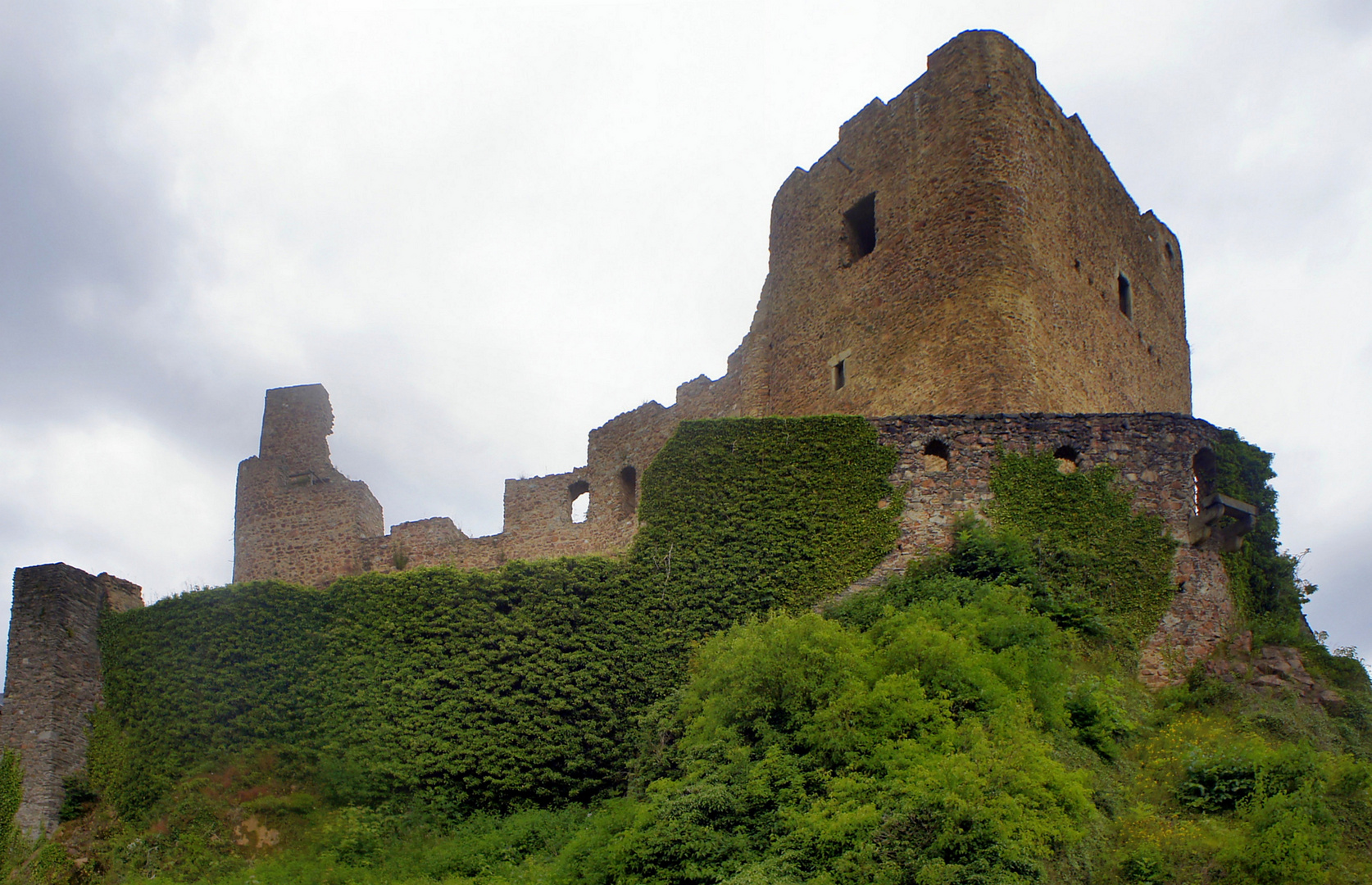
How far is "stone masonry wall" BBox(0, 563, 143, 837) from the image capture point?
14102 millimetres

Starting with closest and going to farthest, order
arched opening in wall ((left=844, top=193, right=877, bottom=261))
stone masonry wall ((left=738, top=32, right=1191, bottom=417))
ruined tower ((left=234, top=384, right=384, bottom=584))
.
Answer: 1. stone masonry wall ((left=738, top=32, right=1191, bottom=417))
2. arched opening in wall ((left=844, top=193, right=877, bottom=261))
3. ruined tower ((left=234, top=384, right=384, bottom=584))

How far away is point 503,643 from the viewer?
13945 mm

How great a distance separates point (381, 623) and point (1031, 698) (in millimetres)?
8090

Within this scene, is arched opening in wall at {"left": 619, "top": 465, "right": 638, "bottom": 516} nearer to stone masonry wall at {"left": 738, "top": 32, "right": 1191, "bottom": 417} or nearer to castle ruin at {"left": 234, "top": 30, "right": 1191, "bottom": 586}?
castle ruin at {"left": 234, "top": 30, "right": 1191, "bottom": 586}

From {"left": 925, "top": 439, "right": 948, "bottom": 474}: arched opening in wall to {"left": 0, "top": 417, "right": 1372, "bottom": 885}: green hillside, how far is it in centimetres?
48

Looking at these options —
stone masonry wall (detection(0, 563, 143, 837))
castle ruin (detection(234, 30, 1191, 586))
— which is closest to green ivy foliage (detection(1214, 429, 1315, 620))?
castle ruin (detection(234, 30, 1191, 586))

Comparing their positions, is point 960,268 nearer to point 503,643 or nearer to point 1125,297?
point 1125,297

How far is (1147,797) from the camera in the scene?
34.1 feet

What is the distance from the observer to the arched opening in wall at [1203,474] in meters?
14.4

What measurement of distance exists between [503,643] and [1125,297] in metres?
13.7

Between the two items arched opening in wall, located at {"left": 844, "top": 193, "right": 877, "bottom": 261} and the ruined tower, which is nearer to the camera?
arched opening in wall, located at {"left": 844, "top": 193, "right": 877, "bottom": 261}

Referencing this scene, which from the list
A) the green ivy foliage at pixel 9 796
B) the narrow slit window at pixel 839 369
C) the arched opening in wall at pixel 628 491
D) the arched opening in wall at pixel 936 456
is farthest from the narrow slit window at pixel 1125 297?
the green ivy foliage at pixel 9 796

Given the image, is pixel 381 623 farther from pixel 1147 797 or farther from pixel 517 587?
pixel 1147 797

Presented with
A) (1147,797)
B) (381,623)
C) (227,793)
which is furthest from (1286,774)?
(227,793)
